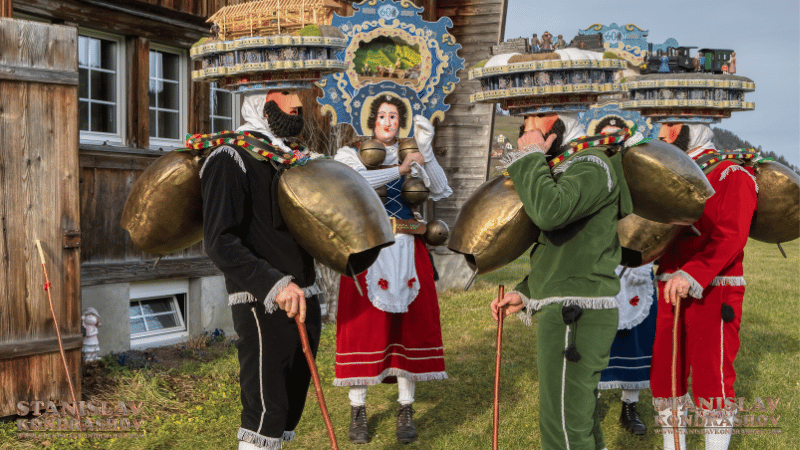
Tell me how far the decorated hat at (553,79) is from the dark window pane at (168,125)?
4.26 metres

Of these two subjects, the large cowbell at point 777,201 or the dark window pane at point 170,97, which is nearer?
the large cowbell at point 777,201

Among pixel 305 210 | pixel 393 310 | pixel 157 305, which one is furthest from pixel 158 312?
pixel 305 210

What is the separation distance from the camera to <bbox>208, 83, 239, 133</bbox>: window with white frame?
7352mm

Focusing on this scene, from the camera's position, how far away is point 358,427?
16.2 feet

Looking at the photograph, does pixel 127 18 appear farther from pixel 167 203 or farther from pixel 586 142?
pixel 586 142

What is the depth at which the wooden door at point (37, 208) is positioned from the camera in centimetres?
474

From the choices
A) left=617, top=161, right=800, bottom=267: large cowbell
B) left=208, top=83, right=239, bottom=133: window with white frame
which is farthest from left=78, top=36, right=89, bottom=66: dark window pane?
left=617, top=161, right=800, bottom=267: large cowbell

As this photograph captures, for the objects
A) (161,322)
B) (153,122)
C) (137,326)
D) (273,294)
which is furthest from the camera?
(161,322)

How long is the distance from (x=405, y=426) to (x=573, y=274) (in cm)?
221

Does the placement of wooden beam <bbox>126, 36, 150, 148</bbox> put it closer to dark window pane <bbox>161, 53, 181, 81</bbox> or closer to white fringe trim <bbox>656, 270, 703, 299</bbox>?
dark window pane <bbox>161, 53, 181, 81</bbox>

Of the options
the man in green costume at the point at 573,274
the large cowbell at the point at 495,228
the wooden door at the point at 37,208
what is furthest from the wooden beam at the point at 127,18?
the man in green costume at the point at 573,274

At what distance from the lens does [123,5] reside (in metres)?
6.29

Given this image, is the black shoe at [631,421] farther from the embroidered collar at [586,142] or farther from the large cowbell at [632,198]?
the embroidered collar at [586,142]

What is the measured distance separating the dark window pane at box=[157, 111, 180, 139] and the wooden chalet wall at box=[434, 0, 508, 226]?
4550mm
